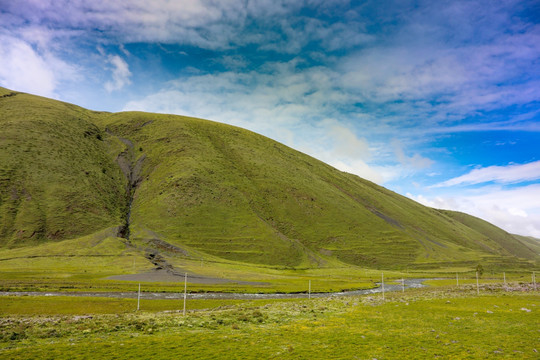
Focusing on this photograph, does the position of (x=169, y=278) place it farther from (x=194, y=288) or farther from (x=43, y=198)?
(x=43, y=198)

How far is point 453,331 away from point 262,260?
461 feet

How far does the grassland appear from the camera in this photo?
900 inches

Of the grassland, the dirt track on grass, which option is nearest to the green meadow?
the grassland

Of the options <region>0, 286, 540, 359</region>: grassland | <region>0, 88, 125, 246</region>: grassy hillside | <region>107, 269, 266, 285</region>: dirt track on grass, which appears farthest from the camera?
<region>0, 88, 125, 246</region>: grassy hillside

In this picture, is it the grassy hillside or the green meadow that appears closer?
the green meadow

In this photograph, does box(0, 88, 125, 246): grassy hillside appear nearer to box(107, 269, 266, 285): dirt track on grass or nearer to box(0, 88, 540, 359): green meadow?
box(0, 88, 540, 359): green meadow

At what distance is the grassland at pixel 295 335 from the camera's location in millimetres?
22859

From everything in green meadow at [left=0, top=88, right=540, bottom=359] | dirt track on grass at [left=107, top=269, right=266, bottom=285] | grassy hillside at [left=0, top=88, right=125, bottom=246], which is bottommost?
dirt track on grass at [left=107, top=269, right=266, bottom=285]

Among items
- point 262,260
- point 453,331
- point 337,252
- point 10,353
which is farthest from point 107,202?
point 453,331

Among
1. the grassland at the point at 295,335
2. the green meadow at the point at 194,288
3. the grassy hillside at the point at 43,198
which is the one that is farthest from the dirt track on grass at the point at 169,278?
the grassy hillside at the point at 43,198

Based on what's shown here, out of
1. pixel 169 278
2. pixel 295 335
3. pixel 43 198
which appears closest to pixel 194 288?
pixel 169 278

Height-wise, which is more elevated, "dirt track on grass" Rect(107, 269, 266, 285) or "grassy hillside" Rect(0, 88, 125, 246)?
"grassy hillside" Rect(0, 88, 125, 246)

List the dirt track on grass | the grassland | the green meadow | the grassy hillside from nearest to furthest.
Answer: the grassland, the green meadow, the dirt track on grass, the grassy hillside

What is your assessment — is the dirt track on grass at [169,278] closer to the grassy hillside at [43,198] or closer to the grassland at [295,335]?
the grassland at [295,335]
